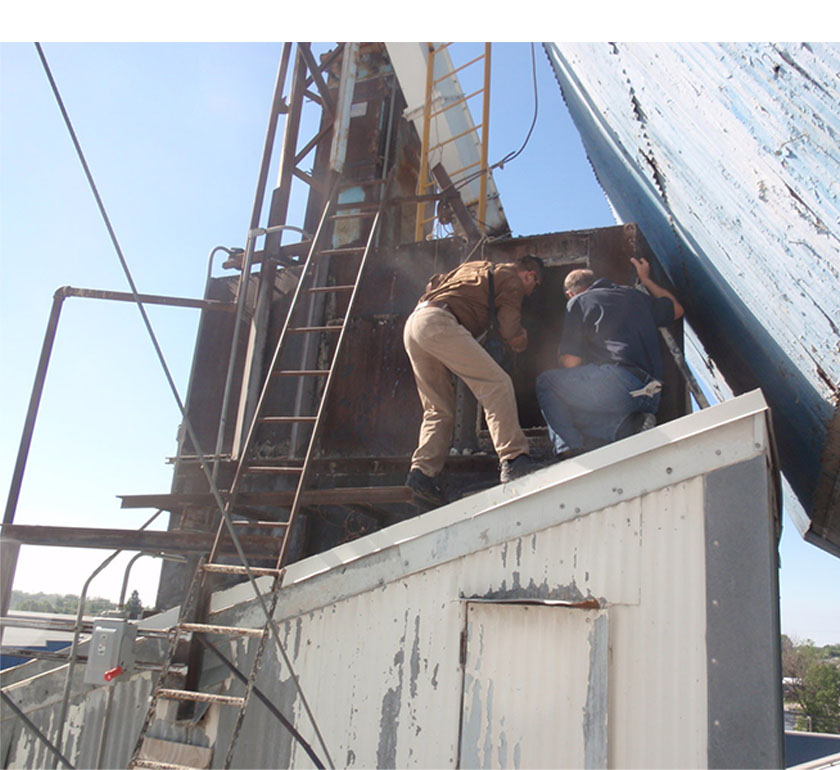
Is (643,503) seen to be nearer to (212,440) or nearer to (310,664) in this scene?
(310,664)

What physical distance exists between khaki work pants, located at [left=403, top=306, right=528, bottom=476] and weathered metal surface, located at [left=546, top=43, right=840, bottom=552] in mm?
1553

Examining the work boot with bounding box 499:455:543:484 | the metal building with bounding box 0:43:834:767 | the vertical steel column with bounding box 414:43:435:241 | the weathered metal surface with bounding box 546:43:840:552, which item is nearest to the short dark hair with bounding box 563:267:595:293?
the metal building with bounding box 0:43:834:767

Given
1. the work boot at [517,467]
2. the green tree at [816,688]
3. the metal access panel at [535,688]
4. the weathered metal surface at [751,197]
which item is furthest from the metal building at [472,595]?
the green tree at [816,688]

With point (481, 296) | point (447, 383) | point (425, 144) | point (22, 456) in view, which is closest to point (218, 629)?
point (447, 383)

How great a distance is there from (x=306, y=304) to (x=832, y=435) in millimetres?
4215

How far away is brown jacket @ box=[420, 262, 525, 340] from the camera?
4496 mm

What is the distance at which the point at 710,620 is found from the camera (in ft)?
9.22

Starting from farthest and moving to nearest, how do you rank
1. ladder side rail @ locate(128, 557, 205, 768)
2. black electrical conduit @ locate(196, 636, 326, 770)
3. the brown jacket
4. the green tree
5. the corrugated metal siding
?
the green tree → the brown jacket → ladder side rail @ locate(128, 557, 205, 768) → black electrical conduit @ locate(196, 636, 326, 770) → the corrugated metal siding

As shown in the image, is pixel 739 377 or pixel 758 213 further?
pixel 739 377

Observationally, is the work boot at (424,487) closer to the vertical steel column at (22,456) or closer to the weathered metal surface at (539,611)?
the weathered metal surface at (539,611)

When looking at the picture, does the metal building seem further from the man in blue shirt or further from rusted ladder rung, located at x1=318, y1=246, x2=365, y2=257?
the man in blue shirt

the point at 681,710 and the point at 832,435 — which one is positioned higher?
the point at 832,435

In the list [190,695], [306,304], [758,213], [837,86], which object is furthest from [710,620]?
[306,304]

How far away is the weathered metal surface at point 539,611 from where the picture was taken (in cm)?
283
